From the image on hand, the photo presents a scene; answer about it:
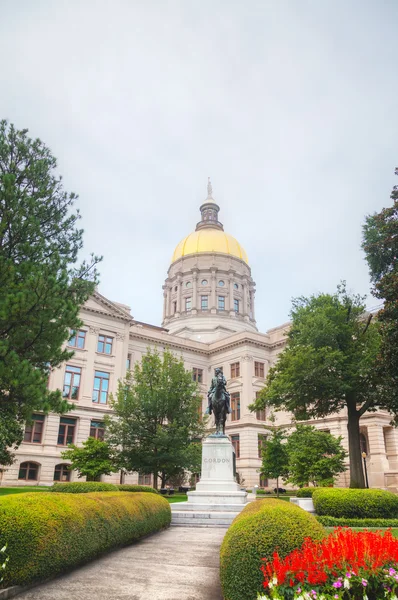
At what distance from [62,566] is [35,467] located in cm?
3770

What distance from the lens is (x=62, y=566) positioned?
27.5 feet

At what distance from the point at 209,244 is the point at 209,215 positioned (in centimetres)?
1489

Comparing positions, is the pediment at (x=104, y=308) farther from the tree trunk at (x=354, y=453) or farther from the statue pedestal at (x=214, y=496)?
the statue pedestal at (x=214, y=496)

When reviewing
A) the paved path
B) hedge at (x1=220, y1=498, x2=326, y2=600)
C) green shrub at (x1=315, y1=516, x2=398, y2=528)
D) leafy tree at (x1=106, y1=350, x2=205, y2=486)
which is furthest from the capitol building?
hedge at (x1=220, y1=498, x2=326, y2=600)

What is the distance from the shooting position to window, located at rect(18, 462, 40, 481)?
41434mm

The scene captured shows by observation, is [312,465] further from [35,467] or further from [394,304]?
[35,467]

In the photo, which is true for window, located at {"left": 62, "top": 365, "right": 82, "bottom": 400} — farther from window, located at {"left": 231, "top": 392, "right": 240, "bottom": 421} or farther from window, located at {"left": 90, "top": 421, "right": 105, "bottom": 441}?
window, located at {"left": 231, "top": 392, "right": 240, "bottom": 421}

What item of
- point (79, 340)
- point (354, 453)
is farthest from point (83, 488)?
point (79, 340)

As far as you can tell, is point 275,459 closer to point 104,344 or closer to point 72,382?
point 72,382

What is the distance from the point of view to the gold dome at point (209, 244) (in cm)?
8188

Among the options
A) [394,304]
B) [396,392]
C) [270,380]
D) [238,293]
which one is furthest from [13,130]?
[238,293]

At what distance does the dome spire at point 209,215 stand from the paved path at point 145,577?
3206 inches

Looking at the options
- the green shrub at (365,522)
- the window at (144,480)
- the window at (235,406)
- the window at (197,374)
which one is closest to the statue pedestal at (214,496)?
the green shrub at (365,522)

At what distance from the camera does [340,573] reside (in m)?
5.16
